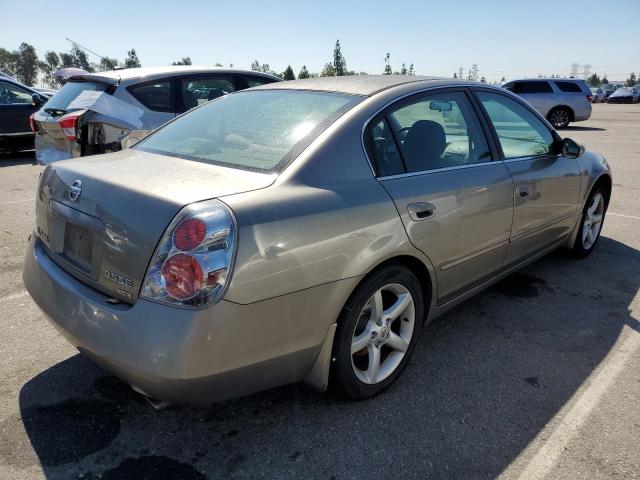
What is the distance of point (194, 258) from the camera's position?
1.91 meters

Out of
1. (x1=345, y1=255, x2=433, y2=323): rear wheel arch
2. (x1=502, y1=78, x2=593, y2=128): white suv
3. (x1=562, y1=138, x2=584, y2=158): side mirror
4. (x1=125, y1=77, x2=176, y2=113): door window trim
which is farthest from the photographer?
(x1=502, y1=78, x2=593, y2=128): white suv

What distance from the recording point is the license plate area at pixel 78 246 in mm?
2235

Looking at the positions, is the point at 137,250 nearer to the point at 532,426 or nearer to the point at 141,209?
the point at 141,209

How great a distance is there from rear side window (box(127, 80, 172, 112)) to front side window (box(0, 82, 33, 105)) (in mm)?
6099

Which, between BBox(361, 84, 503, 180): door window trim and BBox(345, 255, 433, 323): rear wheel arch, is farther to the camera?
BBox(361, 84, 503, 180): door window trim

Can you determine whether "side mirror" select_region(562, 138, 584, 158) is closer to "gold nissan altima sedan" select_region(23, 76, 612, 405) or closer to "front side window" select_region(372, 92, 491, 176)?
"gold nissan altima sedan" select_region(23, 76, 612, 405)

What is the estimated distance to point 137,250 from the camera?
2008 mm

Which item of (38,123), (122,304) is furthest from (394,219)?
(38,123)

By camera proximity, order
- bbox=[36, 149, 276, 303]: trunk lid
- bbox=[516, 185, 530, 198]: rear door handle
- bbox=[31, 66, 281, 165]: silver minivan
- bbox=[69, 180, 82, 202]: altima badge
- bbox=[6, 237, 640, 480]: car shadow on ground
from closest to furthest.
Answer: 1. bbox=[36, 149, 276, 303]: trunk lid
2. bbox=[6, 237, 640, 480]: car shadow on ground
3. bbox=[69, 180, 82, 202]: altima badge
4. bbox=[516, 185, 530, 198]: rear door handle
5. bbox=[31, 66, 281, 165]: silver minivan

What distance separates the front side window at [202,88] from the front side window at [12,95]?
612 cm

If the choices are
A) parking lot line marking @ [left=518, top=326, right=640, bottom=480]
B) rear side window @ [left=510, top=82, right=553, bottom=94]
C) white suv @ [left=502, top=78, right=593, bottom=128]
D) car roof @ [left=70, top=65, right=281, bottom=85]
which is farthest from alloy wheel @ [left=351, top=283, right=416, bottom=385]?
rear side window @ [left=510, top=82, right=553, bottom=94]

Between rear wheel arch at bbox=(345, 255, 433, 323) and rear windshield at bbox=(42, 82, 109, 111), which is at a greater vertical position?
rear windshield at bbox=(42, 82, 109, 111)

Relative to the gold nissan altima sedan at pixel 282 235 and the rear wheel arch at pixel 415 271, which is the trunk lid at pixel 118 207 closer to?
the gold nissan altima sedan at pixel 282 235

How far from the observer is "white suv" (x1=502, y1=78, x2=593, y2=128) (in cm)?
1766
